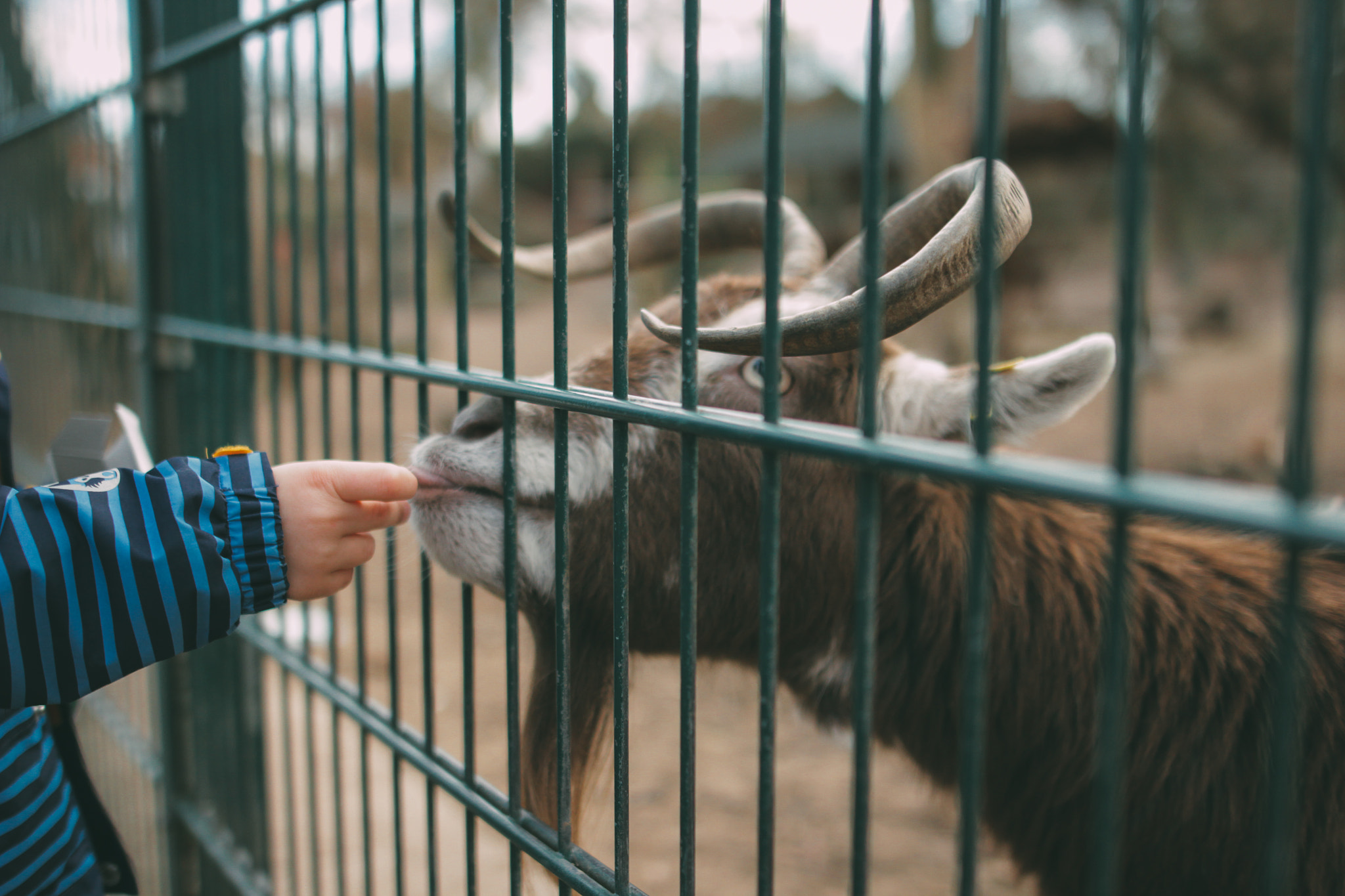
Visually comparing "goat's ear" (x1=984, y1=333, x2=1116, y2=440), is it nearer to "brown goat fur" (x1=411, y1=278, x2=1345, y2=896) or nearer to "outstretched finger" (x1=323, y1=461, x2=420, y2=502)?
"brown goat fur" (x1=411, y1=278, x2=1345, y2=896)

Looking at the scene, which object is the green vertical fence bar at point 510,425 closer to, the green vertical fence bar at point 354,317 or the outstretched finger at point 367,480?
the outstretched finger at point 367,480

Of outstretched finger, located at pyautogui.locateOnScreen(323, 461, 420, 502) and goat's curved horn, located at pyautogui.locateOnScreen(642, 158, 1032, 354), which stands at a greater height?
goat's curved horn, located at pyautogui.locateOnScreen(642, 158, 1032, 354)

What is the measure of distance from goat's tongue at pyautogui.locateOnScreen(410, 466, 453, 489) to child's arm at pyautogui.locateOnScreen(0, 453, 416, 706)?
0.37m

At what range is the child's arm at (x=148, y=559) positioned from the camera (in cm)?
126

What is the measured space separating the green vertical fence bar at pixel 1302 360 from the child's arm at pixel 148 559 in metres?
1.11

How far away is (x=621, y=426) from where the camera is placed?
1309mm

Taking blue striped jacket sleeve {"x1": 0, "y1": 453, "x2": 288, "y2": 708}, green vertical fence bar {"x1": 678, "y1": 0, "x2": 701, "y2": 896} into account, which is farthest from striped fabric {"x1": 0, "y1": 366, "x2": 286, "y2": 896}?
green vertical fence bar {"x1": 678, "y1": 0, "x2": 701, "y2": 896}

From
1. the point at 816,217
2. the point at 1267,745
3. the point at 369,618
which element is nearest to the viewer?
the point at 1267,745

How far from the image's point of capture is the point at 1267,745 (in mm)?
1720

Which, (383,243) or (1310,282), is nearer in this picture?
(1310,282)

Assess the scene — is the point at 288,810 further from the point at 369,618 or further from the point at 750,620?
the point at 369,618

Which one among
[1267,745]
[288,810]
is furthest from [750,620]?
[288,810]

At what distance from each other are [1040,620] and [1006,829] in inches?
17.2

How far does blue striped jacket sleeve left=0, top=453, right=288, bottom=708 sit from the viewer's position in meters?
1.26
